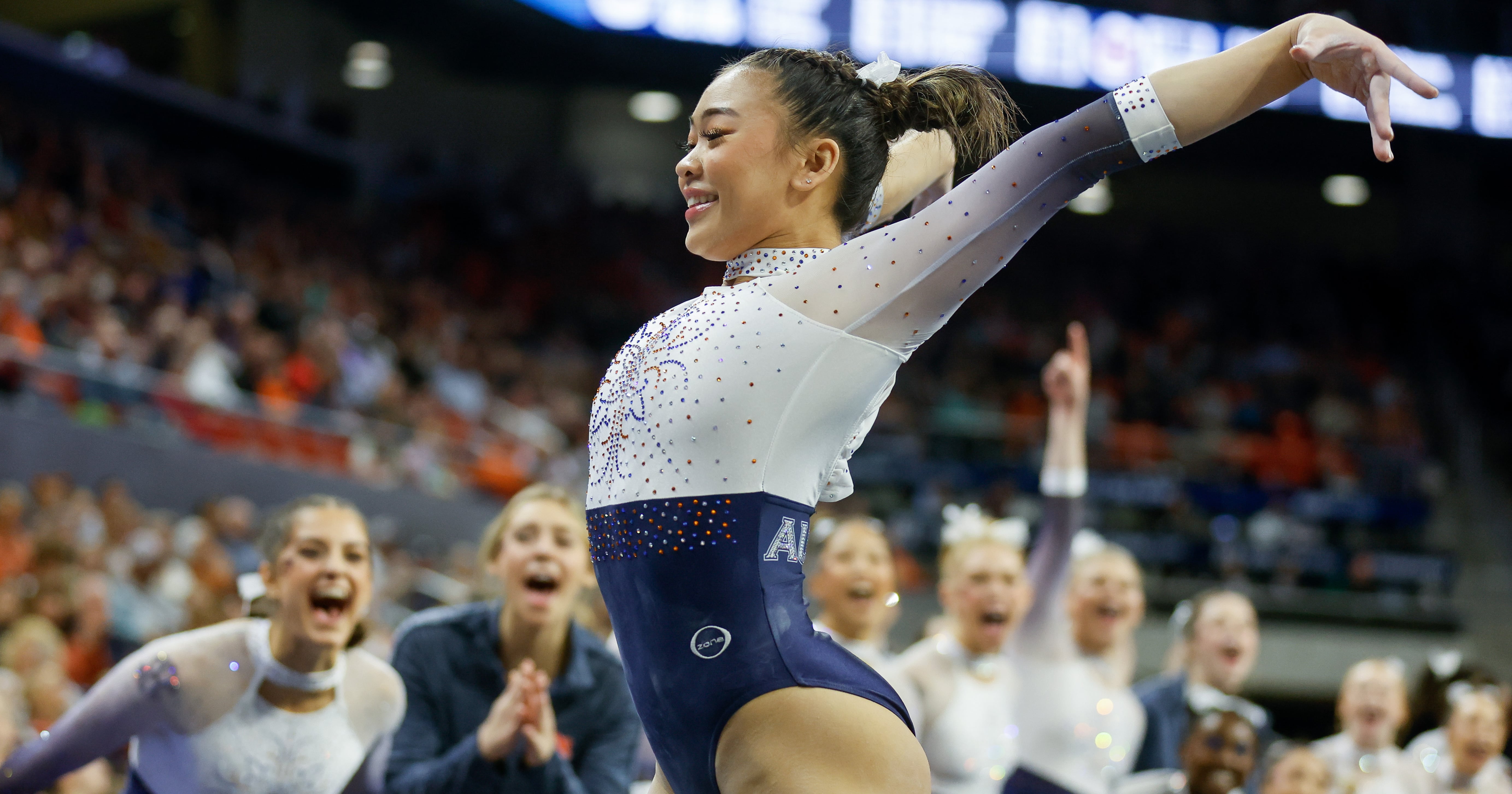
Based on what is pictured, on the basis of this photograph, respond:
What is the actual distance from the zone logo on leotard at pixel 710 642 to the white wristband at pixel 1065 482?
7.32 feet

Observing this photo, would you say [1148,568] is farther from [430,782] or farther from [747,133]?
[747,133]

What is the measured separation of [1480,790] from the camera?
15.9 feet

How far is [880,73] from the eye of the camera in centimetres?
190

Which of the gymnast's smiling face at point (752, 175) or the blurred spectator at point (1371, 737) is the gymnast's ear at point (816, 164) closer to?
the gymnast's smiling face at point (752, 175)

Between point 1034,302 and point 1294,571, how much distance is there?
616 centimetres

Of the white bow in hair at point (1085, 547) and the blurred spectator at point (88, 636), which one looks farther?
the blurred spectator at point (88, 636)

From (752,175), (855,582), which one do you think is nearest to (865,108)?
(752,175)

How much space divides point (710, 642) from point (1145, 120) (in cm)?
82

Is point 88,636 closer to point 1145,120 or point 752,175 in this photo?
point 752,175

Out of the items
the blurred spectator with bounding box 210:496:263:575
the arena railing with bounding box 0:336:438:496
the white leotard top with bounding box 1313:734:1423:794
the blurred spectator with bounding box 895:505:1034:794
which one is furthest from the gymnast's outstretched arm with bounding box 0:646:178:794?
the arena railing with bounding box 0:336:438:496

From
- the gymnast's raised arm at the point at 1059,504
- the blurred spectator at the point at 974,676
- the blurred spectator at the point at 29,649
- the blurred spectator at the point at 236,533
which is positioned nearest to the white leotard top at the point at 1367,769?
the gymnast's raised arm at the point at 1059,504

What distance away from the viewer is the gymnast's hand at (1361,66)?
60.8 inches

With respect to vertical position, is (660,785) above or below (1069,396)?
below

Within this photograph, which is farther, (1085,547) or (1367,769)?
(1085,547)
